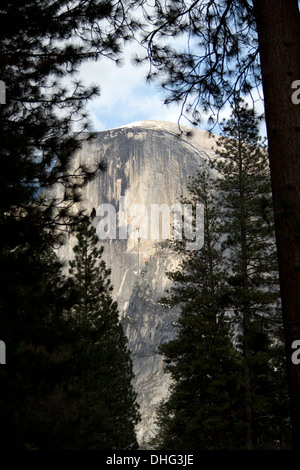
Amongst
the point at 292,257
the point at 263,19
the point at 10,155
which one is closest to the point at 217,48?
the point at 263,19

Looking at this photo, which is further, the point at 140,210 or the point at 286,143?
the point at 140,210

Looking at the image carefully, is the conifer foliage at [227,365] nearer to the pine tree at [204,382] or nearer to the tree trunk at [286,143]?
the pine tree at [204,382]

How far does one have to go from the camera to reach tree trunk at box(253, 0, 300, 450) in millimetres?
2648

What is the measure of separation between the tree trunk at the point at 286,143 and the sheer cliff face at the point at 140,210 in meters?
70.6

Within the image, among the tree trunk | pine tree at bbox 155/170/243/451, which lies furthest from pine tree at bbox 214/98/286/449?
the tree trunk

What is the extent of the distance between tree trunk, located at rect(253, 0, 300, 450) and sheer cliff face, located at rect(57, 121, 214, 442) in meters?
70.6

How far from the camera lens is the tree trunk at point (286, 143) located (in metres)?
2.65

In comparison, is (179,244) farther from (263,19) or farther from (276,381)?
(263,19)

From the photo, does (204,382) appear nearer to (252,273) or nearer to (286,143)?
(252,273)

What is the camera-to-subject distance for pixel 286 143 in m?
2.80

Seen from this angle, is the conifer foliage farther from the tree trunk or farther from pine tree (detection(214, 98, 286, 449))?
the tree trunk

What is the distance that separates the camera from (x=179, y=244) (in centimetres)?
1747

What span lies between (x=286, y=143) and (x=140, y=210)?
91.9 metres

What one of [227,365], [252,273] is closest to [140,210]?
[252,273]
